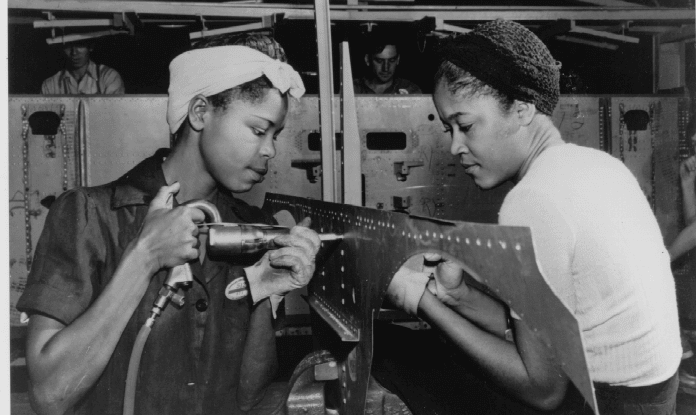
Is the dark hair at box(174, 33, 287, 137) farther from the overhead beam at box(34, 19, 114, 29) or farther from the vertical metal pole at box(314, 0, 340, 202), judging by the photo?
the overhead beam at box(34, 19, 114, 29)

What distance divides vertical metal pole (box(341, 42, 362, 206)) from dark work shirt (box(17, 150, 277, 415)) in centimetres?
41

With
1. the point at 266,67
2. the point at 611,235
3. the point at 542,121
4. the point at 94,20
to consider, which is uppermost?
the point at 94,20

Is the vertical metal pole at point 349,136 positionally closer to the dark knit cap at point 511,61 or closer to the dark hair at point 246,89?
the dark hair at point 246,89

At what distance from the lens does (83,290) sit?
132 centimetres

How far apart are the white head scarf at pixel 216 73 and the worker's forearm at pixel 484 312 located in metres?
0.86

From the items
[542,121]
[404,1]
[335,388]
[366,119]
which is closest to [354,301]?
[335,388]

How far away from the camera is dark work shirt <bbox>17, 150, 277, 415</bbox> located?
52.2 inches

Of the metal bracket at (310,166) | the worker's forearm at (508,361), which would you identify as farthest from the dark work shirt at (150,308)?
the metal bracket at (310,166)

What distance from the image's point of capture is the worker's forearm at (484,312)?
1.54 m

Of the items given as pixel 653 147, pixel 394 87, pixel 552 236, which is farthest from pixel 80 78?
pixel 653 147

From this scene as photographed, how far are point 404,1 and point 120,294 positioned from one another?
344 cm

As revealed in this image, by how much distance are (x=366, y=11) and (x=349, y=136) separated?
87.0 inches

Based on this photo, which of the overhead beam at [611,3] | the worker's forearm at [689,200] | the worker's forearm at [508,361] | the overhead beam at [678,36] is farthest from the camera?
the overhead beam at [611,3]

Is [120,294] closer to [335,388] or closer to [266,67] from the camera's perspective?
[335,388]
